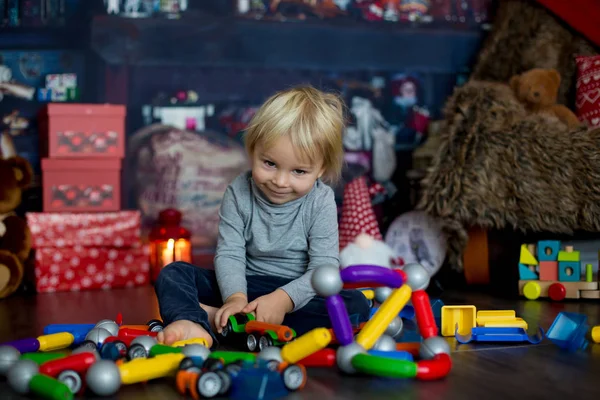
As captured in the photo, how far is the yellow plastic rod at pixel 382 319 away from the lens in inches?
40.3

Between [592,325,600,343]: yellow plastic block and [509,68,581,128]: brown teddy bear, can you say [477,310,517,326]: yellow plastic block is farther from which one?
[509,68,581,128]: brown teddy bear

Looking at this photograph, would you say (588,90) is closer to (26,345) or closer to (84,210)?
(84,210)

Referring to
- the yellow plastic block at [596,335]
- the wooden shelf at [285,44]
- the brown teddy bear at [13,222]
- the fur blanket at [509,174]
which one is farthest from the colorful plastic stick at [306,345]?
the wooden shelf at [285,44]

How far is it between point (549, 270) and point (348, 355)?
1.02m

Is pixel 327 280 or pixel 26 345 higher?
pixel 327 280

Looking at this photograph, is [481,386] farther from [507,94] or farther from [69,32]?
[69,32]

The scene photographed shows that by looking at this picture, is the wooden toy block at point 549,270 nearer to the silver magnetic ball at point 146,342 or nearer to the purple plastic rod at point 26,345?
the silver magnetic ball at point 146,342

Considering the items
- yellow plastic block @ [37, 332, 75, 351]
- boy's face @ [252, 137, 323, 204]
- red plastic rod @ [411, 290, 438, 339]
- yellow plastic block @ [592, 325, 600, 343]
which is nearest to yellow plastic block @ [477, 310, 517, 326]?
yellow plastic block @ [592, 325, 600, 343]

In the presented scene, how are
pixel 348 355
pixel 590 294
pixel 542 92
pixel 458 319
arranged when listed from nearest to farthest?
pixel 348 355
pixel 458 319
pixel 590 294
pixel 542 92

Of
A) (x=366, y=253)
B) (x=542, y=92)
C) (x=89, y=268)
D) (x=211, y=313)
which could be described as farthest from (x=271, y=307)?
(x=542, y=92)

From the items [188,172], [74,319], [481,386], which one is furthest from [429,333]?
[188,172]

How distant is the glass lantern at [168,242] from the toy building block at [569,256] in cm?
108

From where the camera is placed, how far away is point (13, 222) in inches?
78.8

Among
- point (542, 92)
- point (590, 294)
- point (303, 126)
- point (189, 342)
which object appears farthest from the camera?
point (542, 92)
